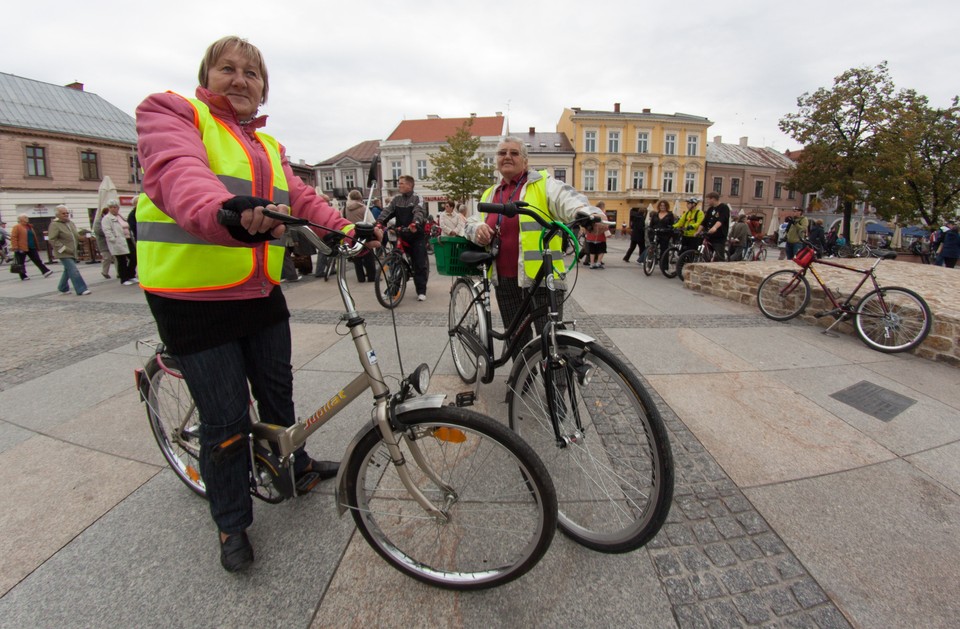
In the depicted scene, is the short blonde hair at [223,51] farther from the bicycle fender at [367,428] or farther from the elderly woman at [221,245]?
the bicycle fender at [367,428]

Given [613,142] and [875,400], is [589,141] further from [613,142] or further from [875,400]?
[875,400]

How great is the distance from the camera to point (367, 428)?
4.93 feet

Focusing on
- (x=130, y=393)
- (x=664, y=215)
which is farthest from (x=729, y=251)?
(x=130, y=393)

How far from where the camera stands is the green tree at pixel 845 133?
786 inches

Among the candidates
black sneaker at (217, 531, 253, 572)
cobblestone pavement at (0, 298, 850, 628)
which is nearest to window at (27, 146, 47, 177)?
black sneaker at (217, 531, 253, 572)

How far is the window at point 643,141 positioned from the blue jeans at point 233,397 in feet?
157

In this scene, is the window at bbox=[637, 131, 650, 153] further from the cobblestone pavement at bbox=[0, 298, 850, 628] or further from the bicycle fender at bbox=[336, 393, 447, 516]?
the bicycle fender at bbox=[336, 393, 447, 516]

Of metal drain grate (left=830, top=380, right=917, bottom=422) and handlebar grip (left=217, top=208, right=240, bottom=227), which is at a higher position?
handlebar grip (left=217, top=208, right=240, bottom=227)

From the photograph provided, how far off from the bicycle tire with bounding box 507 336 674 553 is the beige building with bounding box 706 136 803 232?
50309 mm

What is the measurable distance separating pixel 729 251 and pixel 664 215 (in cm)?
330

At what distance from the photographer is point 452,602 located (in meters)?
1.60

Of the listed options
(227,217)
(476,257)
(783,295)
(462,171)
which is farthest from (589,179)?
(227,217)

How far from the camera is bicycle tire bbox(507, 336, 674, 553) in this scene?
163cm

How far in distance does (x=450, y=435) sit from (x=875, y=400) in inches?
140
